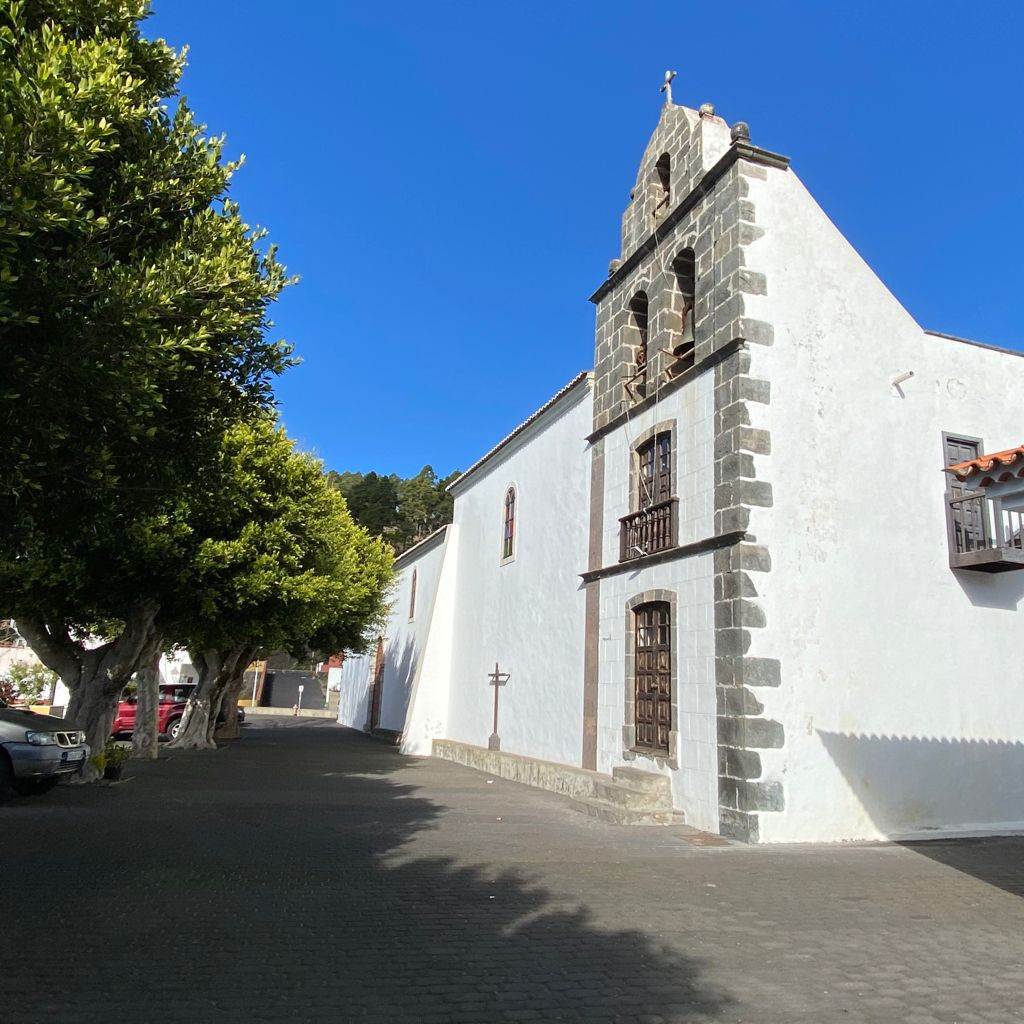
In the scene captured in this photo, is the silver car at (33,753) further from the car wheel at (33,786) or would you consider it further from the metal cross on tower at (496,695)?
the metal cross on tower at (496,695)

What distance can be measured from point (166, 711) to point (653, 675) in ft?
56.4

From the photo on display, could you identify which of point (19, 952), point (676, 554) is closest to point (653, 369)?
point (676, 554)

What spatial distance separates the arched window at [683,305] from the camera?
41.6ft

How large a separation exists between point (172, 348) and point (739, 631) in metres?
6.87

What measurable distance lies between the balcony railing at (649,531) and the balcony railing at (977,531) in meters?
3.67

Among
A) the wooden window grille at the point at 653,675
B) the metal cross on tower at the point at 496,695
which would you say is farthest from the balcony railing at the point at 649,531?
the metal cross on tower at the point at 496,695

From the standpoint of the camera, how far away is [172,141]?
6.42 meters

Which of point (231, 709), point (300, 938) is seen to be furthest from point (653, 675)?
point (231, 709)

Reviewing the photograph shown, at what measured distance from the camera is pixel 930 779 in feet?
33.7

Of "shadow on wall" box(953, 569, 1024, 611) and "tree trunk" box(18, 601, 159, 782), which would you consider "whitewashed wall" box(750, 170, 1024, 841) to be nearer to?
"shadow on wall" box(953, 569, 1024, 611)

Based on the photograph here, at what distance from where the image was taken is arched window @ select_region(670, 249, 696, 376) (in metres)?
12.7

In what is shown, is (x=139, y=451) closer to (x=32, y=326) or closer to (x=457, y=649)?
(x=32, y=326)

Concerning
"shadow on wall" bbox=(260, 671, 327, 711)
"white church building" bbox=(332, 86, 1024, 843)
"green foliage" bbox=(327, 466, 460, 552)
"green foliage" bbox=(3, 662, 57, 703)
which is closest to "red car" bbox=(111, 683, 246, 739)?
"green foliage" bbox=(3, 662, 57, 703)

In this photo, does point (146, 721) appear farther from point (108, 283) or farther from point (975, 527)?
point (975, 527)
